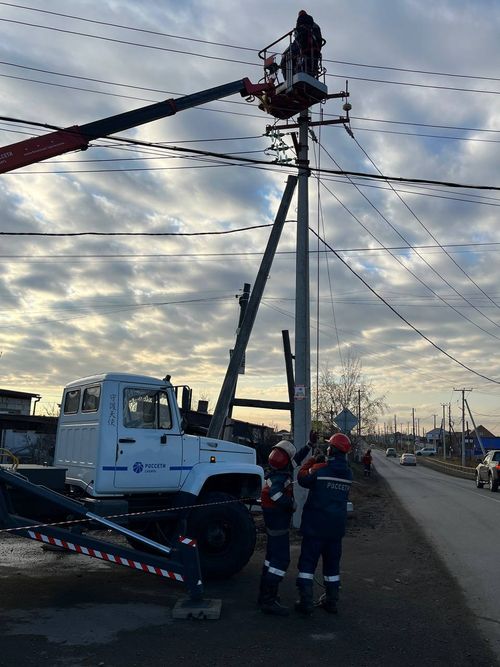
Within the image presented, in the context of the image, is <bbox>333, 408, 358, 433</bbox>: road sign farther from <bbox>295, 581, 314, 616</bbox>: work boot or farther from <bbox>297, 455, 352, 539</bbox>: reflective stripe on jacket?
<bbox>295, 581, 314, 616</bbox>: work boot

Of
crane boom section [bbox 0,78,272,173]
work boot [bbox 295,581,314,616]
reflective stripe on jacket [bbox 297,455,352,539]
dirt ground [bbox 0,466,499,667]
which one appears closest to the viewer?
dirt ground [bbox 0,466,499,667]

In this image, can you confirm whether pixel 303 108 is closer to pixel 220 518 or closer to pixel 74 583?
pixel 220 518

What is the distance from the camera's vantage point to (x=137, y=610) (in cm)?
658

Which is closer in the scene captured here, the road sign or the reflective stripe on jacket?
the reflective stripe on jacket

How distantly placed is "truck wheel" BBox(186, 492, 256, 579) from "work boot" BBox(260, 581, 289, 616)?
1.43 meters

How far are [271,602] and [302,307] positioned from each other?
772cm

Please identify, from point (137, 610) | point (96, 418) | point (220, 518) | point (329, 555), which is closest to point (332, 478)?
point (329, 555)

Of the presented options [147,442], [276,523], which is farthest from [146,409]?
[276,523]

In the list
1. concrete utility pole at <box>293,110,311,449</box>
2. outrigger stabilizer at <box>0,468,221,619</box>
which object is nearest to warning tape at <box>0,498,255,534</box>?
outrigger stabilizer at <box>0,468,221,619</box>

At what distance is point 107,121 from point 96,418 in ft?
20.8

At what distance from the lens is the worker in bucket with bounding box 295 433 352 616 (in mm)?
6602

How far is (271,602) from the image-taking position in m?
6.55

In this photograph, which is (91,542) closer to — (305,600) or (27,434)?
(305,600)

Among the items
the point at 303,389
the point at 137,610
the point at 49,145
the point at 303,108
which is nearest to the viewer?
→ the point at 137,610
